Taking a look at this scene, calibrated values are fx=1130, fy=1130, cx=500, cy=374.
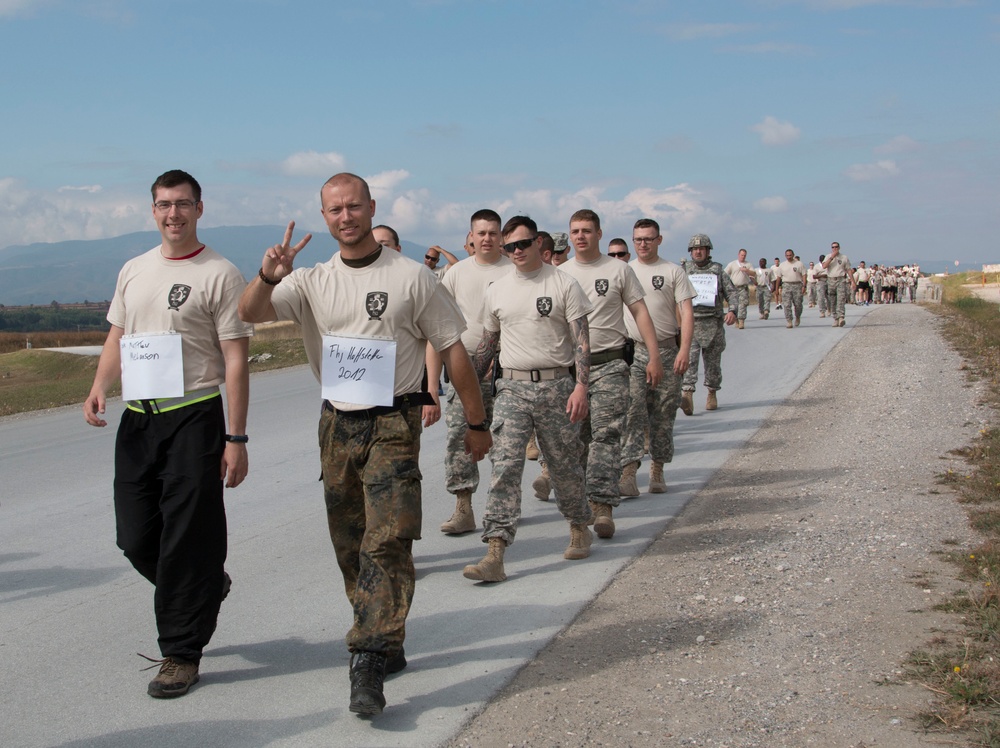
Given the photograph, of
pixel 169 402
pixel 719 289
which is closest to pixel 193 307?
pixel 169 402

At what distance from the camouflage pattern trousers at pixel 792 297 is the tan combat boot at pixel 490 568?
76.9ft

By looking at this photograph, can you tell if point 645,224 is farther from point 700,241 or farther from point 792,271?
point 792,271

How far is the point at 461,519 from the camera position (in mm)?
7992

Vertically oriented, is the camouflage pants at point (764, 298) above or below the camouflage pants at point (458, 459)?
above

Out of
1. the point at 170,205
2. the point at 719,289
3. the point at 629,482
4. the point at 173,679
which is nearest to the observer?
the point at 173,679

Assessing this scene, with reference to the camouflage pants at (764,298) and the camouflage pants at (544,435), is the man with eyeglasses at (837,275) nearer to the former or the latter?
the camouflage pants at (764,298)

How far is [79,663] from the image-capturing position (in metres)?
5.28

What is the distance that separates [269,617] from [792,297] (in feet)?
81.4

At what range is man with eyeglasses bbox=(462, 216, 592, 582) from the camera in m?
7.02

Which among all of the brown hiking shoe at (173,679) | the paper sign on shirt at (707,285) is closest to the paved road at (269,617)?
the brown hiking shoe at (173,679)

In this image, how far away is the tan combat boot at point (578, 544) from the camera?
7102 millimetres

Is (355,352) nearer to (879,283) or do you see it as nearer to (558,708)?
(558,708)

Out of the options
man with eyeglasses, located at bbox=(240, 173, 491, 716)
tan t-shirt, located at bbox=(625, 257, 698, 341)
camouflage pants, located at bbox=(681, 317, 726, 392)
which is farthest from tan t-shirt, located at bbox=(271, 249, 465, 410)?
camouflage pants, located at bbox=(681, 317, 726, 392)

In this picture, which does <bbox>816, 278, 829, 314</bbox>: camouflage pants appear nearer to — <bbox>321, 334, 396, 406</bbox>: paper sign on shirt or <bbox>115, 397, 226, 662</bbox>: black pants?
<bbox>321, 334, 396, 406</bbox>: paper sign on shirt
